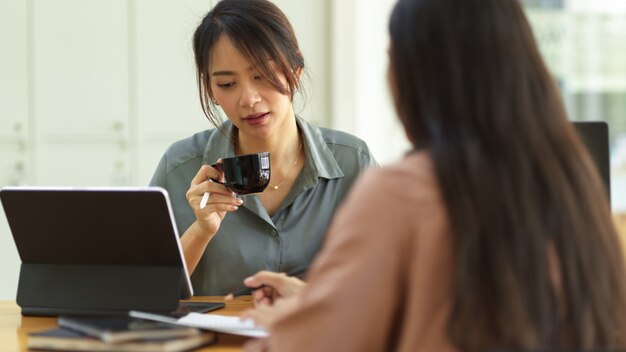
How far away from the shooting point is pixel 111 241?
184 centimetres

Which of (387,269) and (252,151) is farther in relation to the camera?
(252,151)

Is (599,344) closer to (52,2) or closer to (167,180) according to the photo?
(167,180)

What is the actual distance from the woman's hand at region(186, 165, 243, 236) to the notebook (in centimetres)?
25

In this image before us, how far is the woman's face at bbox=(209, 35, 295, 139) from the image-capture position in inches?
86.1

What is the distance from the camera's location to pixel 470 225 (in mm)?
1081

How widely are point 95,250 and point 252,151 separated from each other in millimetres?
637

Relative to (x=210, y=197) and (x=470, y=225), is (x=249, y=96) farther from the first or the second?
(x=470, y=225)

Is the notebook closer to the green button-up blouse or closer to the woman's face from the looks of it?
the green button-up blouse

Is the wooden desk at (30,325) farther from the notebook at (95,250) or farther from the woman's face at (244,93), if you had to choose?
the woman's face at (244,93)

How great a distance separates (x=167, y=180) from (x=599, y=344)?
142 cm

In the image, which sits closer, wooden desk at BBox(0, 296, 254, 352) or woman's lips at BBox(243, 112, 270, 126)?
wooden desk at BBox(0, 296, 254, 352)

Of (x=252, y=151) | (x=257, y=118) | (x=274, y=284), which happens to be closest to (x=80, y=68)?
(x=252, y=151)

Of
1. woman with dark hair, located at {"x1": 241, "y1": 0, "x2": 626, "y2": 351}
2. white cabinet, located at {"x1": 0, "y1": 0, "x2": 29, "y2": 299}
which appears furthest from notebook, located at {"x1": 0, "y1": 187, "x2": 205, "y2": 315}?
white cabinet, located at {"x1": 0, "y1": 0, "x2": 29, "y2": 299}

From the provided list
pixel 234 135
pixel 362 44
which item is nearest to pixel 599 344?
pixel 234 135
